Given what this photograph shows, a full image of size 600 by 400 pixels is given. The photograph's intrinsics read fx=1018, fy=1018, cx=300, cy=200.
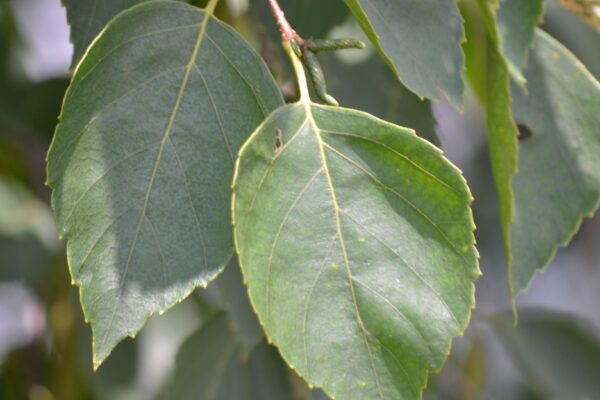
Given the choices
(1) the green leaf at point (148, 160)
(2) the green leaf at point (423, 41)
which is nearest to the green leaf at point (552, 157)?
(2) the green leaf at point (423, 41)

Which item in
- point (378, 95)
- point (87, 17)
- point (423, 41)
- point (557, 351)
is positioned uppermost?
point (423, 41)

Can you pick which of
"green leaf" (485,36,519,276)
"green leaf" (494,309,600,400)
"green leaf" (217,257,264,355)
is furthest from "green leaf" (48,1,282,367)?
"green leaf" (494,309,600,400)

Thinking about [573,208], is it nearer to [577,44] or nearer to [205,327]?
[205,327]

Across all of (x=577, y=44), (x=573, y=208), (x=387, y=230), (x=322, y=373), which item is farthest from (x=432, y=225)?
(x=577, y=44)

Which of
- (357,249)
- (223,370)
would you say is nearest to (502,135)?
(357,249)

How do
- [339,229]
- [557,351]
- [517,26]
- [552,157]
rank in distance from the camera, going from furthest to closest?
[557,351]
[552,157]
[517,26]
[339,229]

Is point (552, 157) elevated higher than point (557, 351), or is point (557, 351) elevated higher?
point (552, 157)

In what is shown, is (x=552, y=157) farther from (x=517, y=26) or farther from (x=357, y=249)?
(x=357, y=249)
